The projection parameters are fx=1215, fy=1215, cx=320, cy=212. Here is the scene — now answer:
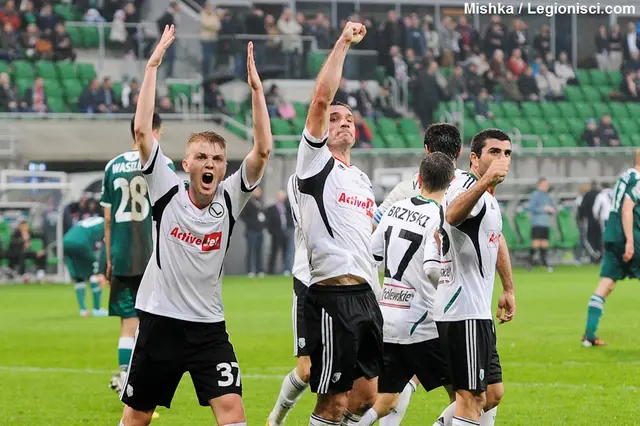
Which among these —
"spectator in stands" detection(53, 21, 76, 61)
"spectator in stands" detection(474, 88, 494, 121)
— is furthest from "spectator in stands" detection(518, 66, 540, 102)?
"spectator in stands" detection(53, 21, 76, 61)

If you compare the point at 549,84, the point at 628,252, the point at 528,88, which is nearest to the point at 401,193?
the point at 628,252

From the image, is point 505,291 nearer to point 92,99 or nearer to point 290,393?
point 290,393

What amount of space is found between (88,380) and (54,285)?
15902 mm

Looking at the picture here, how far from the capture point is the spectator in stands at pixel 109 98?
103 feet

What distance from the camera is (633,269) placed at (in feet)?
46.3

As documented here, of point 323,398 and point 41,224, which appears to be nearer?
point 323,398

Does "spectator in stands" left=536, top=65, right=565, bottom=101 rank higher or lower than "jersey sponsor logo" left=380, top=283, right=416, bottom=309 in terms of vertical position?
higher

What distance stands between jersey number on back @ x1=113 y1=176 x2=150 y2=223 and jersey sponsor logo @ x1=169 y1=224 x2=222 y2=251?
3767 mm

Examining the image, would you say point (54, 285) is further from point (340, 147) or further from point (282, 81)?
point (340, 147)

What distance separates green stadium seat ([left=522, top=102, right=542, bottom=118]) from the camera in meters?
38.0

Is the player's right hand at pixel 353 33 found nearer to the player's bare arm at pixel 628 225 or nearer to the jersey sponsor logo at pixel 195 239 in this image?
the jersey sponsor logo at pixel 195 239

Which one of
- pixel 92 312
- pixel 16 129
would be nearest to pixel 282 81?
pixel 16 129

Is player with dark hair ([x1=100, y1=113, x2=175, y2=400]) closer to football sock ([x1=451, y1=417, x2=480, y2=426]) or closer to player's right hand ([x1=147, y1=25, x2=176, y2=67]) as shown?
player's right hand ([x1=147, y1=25, x2=176, y2=67])

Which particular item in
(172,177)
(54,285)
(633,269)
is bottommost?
(54,285)
